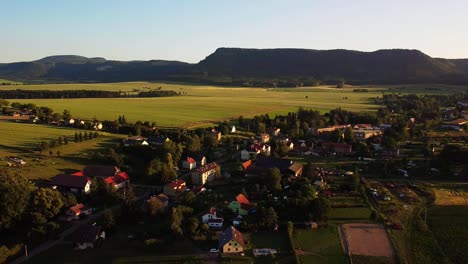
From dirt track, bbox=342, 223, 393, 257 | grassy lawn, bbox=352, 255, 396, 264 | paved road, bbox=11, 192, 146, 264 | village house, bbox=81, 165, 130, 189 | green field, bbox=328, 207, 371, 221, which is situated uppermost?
village house, bbox=81, 165, 130, 189

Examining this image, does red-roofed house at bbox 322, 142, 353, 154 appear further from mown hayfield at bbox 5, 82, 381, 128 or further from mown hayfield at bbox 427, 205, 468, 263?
mown hayfield at bbox 5, 82, 381, 128

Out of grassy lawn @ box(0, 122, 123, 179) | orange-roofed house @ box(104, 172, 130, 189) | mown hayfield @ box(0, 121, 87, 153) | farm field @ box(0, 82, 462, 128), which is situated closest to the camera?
orange-roofed house @ box(104, 172, 130, 189)

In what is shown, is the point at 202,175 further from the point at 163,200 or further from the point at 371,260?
the point at 371,260

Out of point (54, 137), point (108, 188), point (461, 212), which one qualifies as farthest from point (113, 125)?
A: point (461, 212)

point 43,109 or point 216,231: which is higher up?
point 43,109

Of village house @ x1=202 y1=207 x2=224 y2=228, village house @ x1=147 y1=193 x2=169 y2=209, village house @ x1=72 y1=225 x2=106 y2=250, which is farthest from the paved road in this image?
village house @ x1=202 y1=207 x2=224 y2=228

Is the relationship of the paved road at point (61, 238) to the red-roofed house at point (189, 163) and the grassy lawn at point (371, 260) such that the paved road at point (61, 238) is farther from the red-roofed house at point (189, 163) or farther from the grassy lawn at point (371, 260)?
the grassy lawn at point (371, 260)

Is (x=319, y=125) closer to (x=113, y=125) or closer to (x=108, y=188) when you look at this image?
(x=113, y=125)
